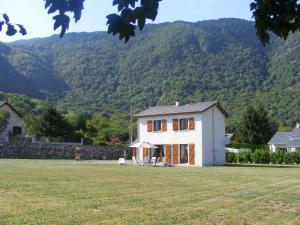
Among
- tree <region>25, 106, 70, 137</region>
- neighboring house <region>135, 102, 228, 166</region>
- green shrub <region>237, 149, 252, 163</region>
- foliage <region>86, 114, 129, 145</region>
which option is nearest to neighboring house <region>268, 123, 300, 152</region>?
green shrub <region>237, 149, 252, 163</region>

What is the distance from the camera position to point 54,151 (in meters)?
39.2

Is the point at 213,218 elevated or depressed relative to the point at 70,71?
depressed

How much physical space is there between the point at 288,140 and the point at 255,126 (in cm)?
528

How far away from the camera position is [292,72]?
8075cm

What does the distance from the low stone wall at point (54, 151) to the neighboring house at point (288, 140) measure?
21975 mm

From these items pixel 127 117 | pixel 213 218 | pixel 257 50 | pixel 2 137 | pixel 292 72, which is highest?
pixel 257 50

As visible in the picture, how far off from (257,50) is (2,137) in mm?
64686

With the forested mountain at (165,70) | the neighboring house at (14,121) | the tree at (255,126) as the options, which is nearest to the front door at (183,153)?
the neighboring house at (14,121)

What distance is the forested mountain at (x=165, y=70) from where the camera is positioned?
3098 inches

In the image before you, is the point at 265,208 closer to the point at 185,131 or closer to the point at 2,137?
the point at 185,131

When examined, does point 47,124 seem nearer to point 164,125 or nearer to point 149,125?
point 149,125

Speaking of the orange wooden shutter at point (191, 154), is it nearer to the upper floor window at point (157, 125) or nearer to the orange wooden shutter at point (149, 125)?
the upper floor window at point (157, 125)

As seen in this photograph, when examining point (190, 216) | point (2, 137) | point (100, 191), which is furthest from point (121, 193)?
point (2, 137)

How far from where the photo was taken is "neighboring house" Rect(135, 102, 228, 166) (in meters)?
35.5
